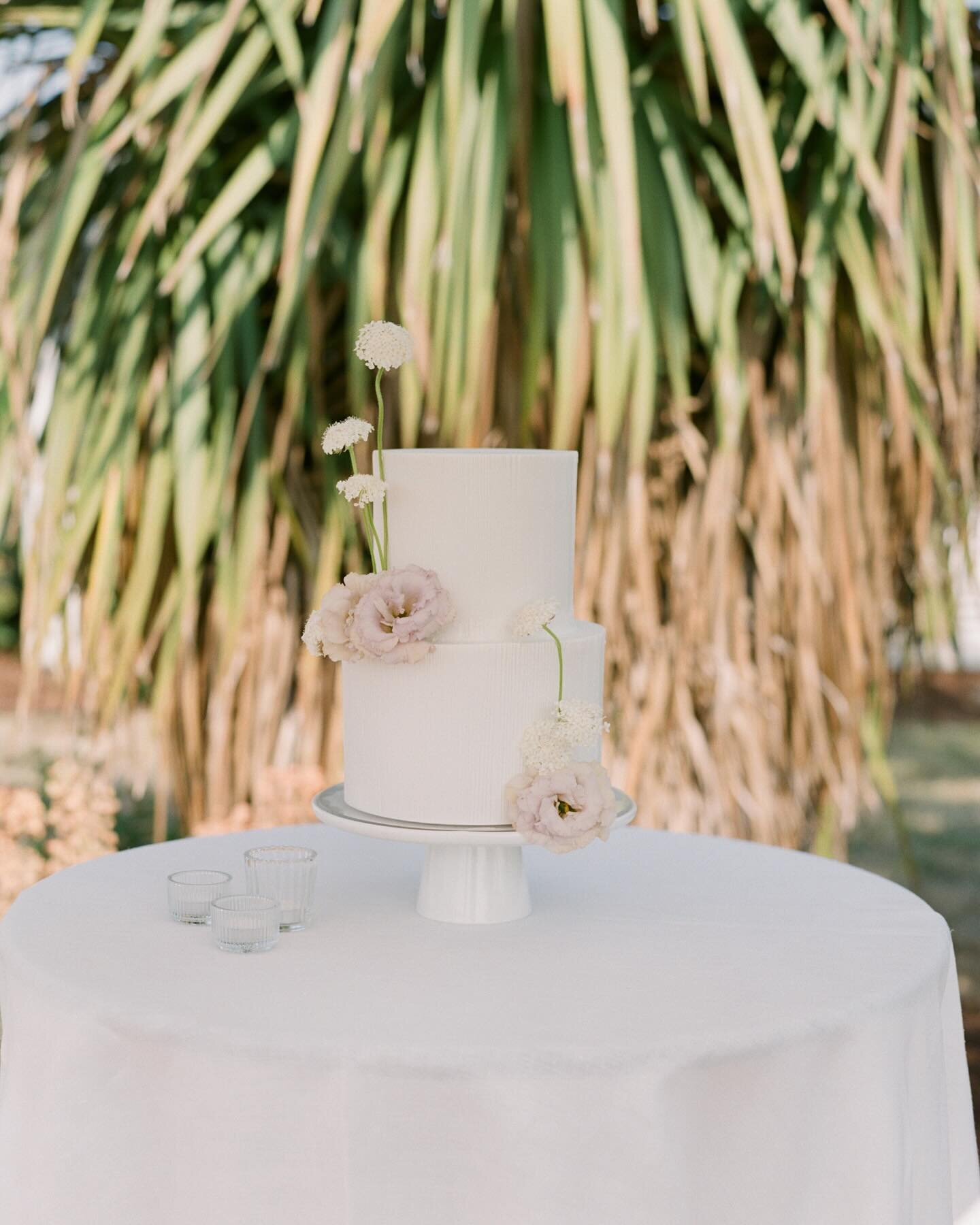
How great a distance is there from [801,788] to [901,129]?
3.74 feet

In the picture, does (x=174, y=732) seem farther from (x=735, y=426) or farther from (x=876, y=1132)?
(x=876, y=1132)

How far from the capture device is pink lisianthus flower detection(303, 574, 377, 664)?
1.17m

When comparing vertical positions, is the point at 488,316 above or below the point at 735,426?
above

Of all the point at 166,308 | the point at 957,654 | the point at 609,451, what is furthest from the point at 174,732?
the point at 957,654

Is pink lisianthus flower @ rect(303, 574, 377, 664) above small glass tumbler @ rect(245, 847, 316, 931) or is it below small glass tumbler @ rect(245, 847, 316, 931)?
above

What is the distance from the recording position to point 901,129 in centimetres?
218

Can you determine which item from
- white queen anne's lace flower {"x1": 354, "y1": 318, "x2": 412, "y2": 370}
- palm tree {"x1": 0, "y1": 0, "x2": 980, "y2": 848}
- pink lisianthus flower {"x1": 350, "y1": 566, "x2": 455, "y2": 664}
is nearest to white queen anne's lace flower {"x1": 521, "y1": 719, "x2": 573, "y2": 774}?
pink lisianthus flower {"x1": 350, "y1": 566, "x2": 455, "y2": 664}

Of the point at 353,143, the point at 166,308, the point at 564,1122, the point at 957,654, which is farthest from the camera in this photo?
the point at 957,654

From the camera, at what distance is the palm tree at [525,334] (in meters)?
2.09

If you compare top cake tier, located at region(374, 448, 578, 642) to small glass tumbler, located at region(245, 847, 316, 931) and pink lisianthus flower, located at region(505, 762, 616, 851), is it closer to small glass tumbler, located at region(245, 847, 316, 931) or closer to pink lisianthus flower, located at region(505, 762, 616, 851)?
pink lisianthus flower, located at region(505, 762, 616, 851)

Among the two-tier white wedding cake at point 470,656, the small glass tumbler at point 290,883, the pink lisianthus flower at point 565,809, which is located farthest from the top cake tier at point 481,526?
the small glass tumbler at point 290,883

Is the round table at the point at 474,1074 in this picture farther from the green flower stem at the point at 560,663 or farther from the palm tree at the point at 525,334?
the palm tree at the point at 525,334

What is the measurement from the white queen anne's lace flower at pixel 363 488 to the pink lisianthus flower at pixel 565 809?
0.91 ft

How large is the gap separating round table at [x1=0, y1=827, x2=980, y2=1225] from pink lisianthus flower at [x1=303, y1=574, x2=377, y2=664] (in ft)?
0.81
